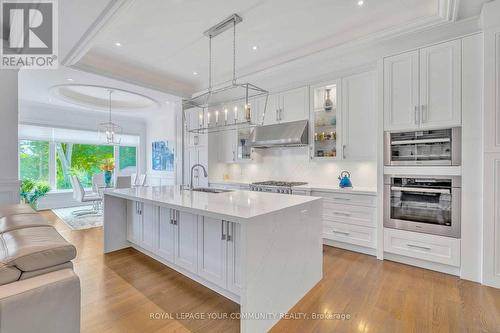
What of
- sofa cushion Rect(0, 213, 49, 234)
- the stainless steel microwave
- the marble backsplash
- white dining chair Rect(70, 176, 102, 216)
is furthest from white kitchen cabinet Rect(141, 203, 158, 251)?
white dining chair Rect(70, 176, 102, 216)

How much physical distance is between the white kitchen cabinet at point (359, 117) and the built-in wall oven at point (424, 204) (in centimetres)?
64

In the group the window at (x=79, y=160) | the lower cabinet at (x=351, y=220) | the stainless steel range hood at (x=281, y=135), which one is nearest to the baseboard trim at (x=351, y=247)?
the lower cabinet at (x=351, y=220)

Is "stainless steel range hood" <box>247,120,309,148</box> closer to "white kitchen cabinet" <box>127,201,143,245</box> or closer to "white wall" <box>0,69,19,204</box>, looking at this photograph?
"white kitchen cabinet" <box>127,201,143,245</box>

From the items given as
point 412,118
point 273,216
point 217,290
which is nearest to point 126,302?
point 217,290

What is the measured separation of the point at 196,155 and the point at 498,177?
4869 mm

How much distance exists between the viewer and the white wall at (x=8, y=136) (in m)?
3.24

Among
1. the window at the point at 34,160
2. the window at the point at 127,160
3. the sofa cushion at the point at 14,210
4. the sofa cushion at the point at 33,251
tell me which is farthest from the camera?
the window at the point at 127,160

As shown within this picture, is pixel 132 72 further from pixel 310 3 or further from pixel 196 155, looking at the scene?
pixel 310 3

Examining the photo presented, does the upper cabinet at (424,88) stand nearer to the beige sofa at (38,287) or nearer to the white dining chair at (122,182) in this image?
the beige sofa at (38,287)

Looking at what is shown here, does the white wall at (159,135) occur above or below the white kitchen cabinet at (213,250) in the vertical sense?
above

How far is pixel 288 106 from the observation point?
13.9 ft

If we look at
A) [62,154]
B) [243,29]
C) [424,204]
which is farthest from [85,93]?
[424,204]

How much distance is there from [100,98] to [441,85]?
7115mm

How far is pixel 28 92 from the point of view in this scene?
198 inches
